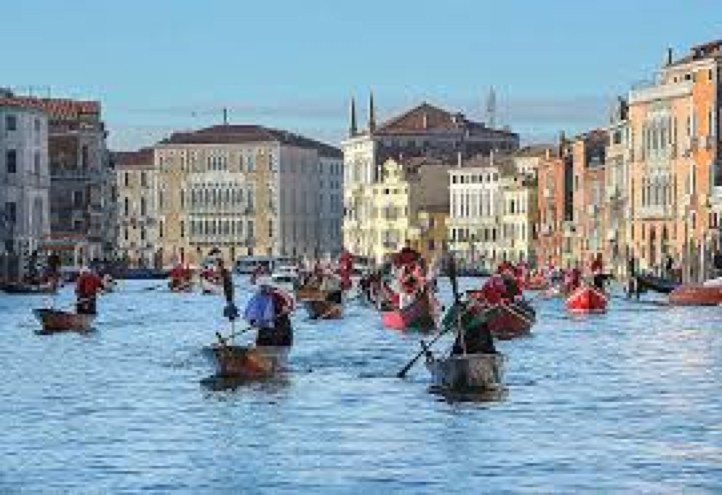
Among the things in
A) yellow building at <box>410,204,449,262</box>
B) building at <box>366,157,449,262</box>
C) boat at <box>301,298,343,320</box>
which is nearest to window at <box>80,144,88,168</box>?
building at <box>366,157,449,262</box>

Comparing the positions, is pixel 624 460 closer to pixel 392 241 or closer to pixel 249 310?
pixel 249 310

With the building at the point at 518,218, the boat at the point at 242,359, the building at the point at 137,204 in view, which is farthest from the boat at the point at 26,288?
the building at the point at 137,204

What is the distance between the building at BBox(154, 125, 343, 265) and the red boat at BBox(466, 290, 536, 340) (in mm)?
118657

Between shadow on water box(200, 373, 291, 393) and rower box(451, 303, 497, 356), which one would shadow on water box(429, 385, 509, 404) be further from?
shadow on water box(200, 373, 291, 393)

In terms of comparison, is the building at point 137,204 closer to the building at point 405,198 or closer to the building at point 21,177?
the building at point 405,198

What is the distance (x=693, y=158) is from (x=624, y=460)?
67076 mm

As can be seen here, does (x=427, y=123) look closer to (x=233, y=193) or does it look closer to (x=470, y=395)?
(x=233, y=193)

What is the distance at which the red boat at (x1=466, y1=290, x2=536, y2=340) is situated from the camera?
4331cm

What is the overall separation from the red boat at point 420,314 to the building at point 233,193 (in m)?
117

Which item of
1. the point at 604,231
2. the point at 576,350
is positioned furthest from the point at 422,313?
the point at 604,231

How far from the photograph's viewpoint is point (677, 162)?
91.4 metres

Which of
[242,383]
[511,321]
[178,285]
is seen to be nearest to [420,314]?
[511,321]

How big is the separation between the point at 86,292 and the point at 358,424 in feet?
76.0

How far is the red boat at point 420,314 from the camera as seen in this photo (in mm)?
44562
